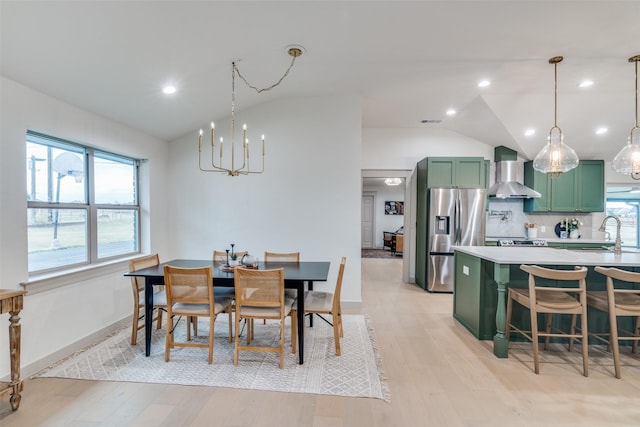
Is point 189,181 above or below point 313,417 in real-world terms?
above

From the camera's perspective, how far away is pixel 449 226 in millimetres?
5113

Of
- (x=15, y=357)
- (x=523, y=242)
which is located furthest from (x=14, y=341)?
(x=523, y=242)

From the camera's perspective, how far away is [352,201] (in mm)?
4273

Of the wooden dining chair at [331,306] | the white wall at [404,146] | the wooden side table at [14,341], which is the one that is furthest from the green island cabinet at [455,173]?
the wooden side table at [14,341]

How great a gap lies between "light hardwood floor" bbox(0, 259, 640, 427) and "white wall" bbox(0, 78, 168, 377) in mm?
463

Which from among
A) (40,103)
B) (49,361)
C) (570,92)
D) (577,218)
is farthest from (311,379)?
(577,218)

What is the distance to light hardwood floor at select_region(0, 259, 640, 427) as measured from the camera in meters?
1.96

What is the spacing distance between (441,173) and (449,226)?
91cm

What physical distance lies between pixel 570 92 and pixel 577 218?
2.71 meters

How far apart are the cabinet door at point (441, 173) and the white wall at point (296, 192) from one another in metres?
1.63

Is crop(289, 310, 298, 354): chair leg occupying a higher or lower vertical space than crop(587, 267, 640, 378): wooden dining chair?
lower

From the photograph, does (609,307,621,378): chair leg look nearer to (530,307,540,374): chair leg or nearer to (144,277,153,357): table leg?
(530,307,540,374): chair leg

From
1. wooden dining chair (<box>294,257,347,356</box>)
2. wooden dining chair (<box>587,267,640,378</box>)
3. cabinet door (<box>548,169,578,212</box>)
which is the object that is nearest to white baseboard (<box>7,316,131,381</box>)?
wooden dining chair (<box>294,257,347,356</box>)

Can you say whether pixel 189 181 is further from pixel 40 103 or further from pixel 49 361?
pixel 49 361
